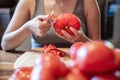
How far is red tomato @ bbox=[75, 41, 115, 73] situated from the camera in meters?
0.40

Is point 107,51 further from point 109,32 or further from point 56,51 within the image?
point 109,32

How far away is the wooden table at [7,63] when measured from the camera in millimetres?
833

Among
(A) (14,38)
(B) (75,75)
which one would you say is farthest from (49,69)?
(A) (14,38)

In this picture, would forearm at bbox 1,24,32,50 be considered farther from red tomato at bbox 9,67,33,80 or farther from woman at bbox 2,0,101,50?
red tomato at bbox 9,67,33,80

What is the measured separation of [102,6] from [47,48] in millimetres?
682

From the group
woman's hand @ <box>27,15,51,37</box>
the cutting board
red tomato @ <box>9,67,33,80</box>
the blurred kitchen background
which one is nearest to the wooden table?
the cutting board

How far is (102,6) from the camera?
156 cm

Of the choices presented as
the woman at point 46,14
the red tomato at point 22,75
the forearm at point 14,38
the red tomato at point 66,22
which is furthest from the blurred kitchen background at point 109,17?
the red tomato at point 22,75

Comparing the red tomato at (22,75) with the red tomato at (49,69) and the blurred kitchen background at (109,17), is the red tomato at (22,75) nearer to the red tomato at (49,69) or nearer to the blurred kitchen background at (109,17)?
the red tomato at (49,69)

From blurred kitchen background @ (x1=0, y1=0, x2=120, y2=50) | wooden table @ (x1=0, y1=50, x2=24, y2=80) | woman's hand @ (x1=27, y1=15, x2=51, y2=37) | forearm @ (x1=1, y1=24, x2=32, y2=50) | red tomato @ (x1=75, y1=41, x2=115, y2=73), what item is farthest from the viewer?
blurred kitchen background @ (x1=0, y1=0, x2=120, y2=50)

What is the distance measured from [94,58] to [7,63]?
64 centimetres

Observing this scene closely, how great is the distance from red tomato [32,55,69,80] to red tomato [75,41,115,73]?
1.3 inches

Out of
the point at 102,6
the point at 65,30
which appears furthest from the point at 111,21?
the point at 65,30

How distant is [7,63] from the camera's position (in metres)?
0.99
